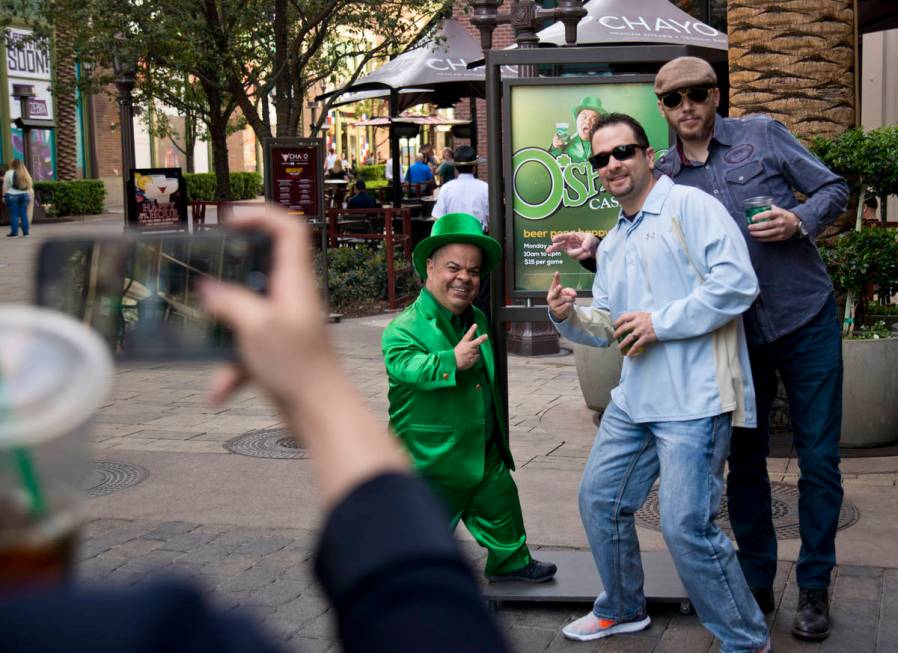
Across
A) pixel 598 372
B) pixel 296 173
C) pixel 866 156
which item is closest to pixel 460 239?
pixel 866 156

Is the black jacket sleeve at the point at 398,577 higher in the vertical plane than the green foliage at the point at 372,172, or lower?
lower

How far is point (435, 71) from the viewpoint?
17734 mm

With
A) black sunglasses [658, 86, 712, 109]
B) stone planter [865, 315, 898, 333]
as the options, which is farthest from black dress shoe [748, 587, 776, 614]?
stone planter [865, 315, 898, 333]

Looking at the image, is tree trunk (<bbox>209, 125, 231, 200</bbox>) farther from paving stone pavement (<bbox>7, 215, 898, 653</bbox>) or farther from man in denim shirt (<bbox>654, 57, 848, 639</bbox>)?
man in denim shirt (<bbox>654, 57, 848, 639</bbox>)

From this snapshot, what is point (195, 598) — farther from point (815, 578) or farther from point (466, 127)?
point (466, 127)

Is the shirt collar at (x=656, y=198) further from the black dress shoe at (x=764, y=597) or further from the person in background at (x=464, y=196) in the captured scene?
the person in background at (x=464, y=196)

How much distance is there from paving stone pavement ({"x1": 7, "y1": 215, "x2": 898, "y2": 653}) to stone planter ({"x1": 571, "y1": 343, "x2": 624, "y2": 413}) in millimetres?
201

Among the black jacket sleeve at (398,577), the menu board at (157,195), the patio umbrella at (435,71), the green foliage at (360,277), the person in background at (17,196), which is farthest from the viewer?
the person in background at (17,196)

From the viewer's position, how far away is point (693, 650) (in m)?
4.26

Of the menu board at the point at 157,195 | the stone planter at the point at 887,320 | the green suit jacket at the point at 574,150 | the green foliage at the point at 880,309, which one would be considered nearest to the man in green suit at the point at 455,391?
the green suit jacket at the point at 574,150

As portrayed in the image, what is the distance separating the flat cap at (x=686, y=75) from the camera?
4.27 meters

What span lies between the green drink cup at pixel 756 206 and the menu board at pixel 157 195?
39.8 ft

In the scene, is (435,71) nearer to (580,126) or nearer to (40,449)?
(580,126)

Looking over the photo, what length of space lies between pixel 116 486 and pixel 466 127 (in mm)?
20039
